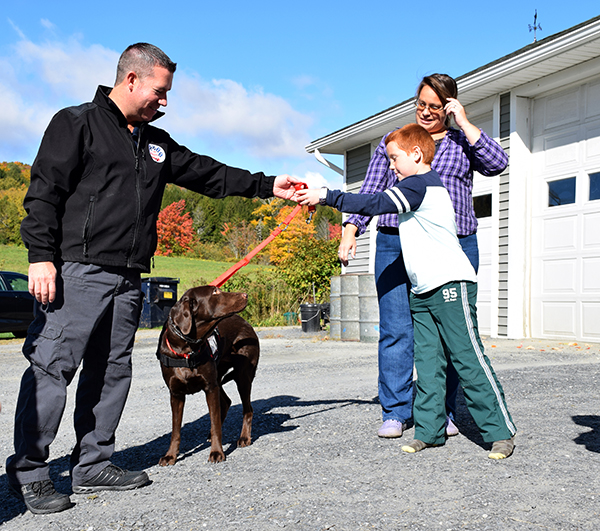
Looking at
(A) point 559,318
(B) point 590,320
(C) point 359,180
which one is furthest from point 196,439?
(C) point 359,180

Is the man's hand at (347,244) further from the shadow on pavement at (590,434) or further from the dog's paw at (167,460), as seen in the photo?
the shadow on pavement at (590,434)

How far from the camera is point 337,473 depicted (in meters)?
2.85

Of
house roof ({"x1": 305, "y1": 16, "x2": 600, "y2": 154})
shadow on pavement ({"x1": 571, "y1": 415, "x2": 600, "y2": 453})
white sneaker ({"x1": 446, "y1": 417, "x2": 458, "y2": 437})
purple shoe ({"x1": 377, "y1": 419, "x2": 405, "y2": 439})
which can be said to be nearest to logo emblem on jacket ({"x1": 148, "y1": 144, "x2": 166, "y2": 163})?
purple shoe ({"x1": 377, "y1": 419, "x2": 405, "y2": 439})

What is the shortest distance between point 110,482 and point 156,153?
162cm

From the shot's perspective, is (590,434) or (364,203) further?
(590,434)

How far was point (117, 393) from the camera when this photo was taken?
288 cm

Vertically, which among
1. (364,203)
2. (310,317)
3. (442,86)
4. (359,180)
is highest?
(359,180)

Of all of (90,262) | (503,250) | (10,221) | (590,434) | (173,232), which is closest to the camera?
(90,262)

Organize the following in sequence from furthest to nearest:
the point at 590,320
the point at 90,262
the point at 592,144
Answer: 1. the point at 592,144
2. the point at 590,320
3. the point at 90,262

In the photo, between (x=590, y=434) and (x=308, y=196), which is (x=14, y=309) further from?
(x=590, y=434)

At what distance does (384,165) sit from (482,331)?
7.45 m

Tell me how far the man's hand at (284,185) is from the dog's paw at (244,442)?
1.49 m

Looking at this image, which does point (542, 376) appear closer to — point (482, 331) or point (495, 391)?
point (495, 391)

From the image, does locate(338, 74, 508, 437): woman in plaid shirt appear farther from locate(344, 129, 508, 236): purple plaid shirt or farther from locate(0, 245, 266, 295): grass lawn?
locate(0, 245, 266, 295): grass lawn
